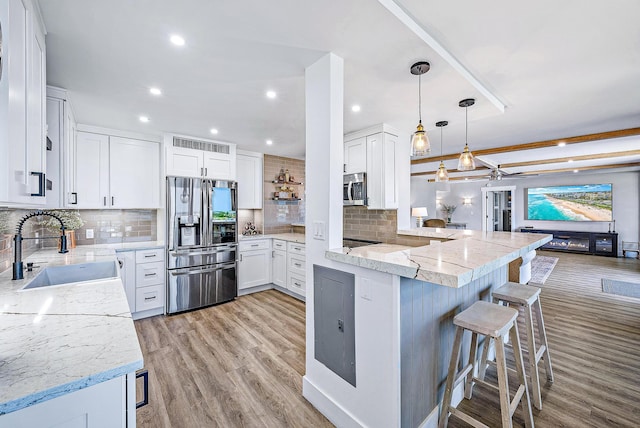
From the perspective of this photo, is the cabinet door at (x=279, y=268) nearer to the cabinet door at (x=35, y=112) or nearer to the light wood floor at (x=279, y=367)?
the light wood floor at (x=279, y=367)

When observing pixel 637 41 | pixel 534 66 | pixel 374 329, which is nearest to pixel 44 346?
pixel 374 329

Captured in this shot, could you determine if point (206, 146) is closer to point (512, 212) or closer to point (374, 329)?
point (374, 329)

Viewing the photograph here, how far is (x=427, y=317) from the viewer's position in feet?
5.43

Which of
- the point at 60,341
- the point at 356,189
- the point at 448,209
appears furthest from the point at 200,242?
the point at 448,209

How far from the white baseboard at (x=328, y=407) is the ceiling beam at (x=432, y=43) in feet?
7.66

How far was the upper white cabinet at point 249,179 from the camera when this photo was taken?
15.0ft

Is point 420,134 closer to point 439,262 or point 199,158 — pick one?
point 439,262

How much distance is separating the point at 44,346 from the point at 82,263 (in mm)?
1650

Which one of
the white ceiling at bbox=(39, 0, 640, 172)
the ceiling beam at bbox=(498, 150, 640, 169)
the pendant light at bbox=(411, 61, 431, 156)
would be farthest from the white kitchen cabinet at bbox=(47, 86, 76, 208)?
the ceiling beam at bbox=(498, 150, 640, 169)

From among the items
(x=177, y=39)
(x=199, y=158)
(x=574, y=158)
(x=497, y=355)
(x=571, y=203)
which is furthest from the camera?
(x=571, y=203)

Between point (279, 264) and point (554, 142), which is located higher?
point (554, 142)

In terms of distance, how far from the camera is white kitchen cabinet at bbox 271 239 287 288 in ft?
14.0

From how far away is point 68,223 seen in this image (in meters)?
3.26

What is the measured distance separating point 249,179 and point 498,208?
9.35 meters
